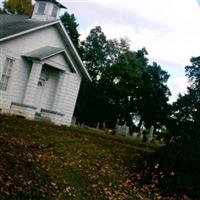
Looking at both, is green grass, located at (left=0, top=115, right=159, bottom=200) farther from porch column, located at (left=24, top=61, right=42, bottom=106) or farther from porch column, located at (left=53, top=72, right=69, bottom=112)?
porch column, located at (left=53, top=72, right=69, bottom=112)

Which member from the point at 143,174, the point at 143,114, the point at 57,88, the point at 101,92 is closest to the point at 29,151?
the point at 143,174

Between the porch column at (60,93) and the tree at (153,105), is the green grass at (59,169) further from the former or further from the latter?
the tree at (153,105)

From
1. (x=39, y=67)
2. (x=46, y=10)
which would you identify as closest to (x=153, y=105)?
(x=46, y=10)

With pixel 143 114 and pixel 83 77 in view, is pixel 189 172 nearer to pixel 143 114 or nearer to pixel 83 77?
pixel 83 77

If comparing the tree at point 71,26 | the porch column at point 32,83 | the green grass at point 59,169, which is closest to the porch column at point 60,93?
the porch column at point 32,83

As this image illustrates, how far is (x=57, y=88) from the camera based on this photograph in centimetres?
3469

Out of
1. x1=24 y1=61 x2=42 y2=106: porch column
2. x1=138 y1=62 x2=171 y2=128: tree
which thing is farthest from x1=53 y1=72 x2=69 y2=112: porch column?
x1=138 y1=62 x2=171 y2=128: tree

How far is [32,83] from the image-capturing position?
31750mm

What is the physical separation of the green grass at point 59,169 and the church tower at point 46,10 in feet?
54.1

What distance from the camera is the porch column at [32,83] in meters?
A: 31.7

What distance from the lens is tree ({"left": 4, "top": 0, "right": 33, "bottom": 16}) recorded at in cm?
6781

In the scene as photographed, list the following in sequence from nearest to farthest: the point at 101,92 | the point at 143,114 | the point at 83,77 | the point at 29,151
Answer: the point at 29,151 < the point at 83,77 < the point at 101,92 < the point at 143,114

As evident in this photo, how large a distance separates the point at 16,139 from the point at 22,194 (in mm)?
5741

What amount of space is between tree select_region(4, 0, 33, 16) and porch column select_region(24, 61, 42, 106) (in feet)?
122
